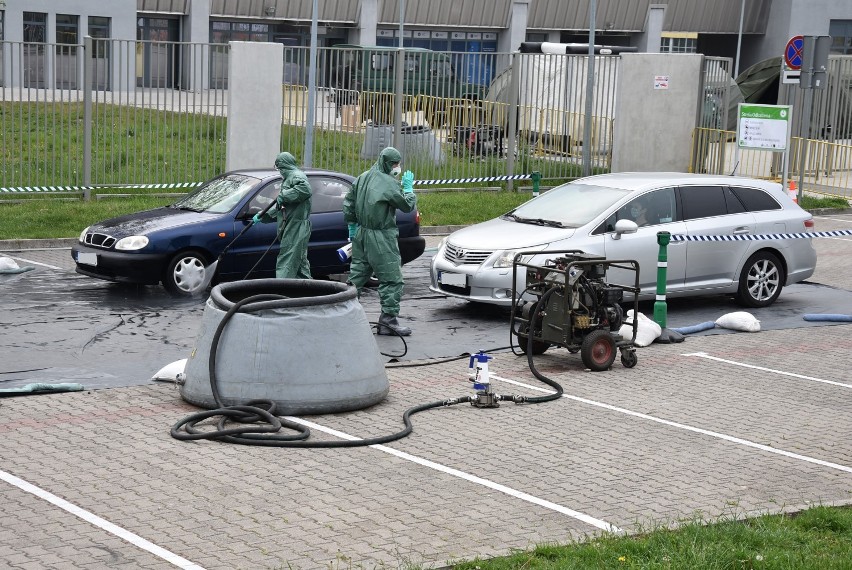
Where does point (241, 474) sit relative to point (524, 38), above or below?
below

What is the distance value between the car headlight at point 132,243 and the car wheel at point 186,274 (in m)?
0.38

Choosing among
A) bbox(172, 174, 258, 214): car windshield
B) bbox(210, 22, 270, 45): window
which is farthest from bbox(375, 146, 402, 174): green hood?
bbox(210, 22, 270, 45): window

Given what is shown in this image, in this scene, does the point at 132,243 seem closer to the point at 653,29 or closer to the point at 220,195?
the point at 220,195

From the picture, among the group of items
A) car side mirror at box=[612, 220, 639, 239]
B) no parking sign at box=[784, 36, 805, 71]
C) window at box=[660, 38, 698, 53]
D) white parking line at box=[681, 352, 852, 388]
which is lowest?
white parking line at box=[681, 352, 852, 388]

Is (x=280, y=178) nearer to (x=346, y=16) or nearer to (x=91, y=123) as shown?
(x=91, y=123)

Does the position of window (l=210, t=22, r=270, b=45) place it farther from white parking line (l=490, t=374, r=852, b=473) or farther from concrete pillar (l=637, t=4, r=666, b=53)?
white parking line (l=490, t=374, r=852, b=473)

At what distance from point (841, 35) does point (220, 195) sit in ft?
154

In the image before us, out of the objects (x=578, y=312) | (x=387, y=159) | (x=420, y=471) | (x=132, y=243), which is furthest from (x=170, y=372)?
(x=132, y=243)

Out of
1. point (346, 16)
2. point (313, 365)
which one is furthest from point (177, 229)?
point (346, 16)

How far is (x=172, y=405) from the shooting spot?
9273mm

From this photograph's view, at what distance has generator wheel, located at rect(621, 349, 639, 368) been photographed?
11.1 metres

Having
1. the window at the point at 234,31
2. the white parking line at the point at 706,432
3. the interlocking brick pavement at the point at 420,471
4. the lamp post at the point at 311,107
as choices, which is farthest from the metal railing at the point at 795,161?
the window at the point at 234,31

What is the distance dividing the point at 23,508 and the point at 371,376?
307cm

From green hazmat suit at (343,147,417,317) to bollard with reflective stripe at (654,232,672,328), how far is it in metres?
2.55
